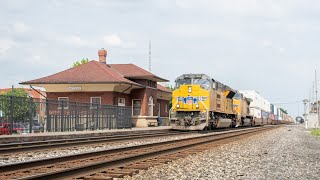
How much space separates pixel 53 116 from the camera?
24172 mm

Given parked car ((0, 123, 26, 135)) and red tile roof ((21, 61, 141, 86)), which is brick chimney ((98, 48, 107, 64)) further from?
parked car ((0, 123, 26, 135))

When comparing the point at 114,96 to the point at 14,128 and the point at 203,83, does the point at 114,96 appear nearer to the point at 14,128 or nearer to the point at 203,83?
the point at 203,83

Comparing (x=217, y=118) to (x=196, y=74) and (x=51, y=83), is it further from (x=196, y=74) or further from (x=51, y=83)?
(x=51, y=83)

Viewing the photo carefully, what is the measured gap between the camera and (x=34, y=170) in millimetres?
8078

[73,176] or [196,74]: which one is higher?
[196,74]

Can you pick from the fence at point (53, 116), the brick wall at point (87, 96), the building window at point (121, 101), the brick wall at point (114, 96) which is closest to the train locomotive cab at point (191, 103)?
the fence at point (53, 116)

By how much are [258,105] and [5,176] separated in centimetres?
4655

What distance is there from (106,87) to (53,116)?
1282cm

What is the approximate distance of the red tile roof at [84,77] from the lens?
119 ft

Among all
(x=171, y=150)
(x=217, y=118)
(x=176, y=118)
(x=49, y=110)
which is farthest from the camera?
(x=217, y=118)

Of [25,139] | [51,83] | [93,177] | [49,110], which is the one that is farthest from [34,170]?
[51,83]

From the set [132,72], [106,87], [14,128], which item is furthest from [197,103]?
[132,72]

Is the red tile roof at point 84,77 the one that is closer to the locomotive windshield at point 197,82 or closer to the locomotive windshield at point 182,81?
the locomotive windshield at point 182,81

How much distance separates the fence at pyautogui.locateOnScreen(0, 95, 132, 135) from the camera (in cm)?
2006
